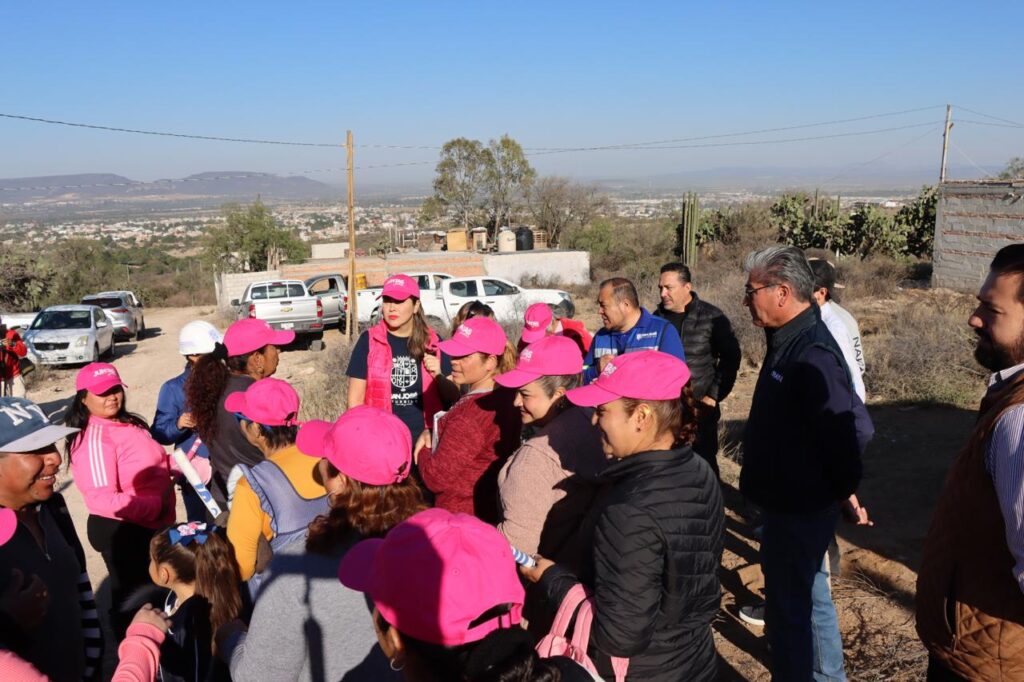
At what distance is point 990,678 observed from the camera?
1.94 meters

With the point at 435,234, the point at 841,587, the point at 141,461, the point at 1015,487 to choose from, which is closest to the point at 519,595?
the point at 1015,487

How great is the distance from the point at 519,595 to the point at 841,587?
145 inches

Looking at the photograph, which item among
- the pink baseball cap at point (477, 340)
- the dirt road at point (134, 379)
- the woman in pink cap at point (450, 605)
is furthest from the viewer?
the dirt road at point (134, 379)

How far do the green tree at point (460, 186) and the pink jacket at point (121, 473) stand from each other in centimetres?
3923

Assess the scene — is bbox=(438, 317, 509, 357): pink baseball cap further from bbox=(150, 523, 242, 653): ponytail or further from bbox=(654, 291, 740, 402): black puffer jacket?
bbox=(654, 291, 740, 402): black puffer jacket

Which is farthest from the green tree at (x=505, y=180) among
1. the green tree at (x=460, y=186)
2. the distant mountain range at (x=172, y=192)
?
the distant mountain range at (x=172, y=192)

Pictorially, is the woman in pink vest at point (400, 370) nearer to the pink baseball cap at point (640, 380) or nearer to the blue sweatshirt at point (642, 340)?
the blue sweatshirt at point (642, 340)

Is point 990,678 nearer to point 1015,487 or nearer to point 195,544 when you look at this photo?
point 1015,487

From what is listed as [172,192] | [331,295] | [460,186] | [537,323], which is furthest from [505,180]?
[172,192]

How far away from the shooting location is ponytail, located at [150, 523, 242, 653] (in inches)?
106

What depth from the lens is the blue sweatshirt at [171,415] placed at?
4113 mm

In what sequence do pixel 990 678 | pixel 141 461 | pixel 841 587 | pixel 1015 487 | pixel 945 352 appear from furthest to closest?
pixel 945 352, pixel 841 587, pixel 141 461, pixel 990 678, pixel 1015 487

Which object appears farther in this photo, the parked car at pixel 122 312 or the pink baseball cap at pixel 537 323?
the parked car at pixel 122 312

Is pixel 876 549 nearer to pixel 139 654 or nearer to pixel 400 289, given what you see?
pixel 400 289
